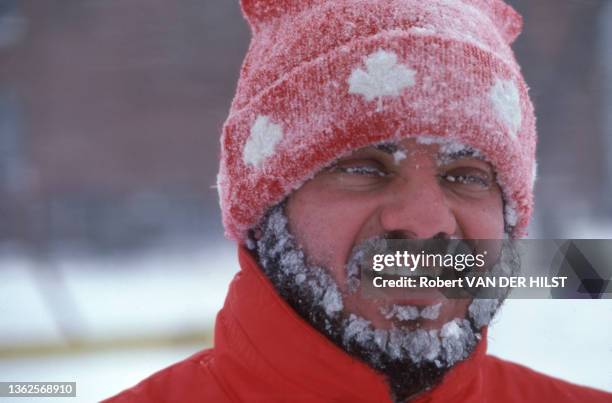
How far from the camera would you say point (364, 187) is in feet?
2.75

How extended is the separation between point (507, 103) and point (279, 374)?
468 mm

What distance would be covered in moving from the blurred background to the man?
0.18m

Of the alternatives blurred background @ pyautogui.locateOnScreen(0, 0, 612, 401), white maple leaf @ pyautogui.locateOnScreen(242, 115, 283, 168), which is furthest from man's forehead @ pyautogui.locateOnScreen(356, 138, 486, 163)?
blurred background @ pyautogui.locateOnScreen(0, 0, 612, 401)

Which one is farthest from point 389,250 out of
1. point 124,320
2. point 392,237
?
point 124,320

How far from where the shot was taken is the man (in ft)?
2.67

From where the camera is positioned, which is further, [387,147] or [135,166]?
[135,166]

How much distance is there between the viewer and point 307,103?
84cm

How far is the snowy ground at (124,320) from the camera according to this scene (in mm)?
959

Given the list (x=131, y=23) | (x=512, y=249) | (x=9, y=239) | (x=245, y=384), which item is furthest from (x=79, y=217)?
(x=512, y=249)

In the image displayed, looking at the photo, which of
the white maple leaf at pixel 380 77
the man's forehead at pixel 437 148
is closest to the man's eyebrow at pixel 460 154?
the man's forehead at pixel 437 148

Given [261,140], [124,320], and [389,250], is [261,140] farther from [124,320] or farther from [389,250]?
[124,320]

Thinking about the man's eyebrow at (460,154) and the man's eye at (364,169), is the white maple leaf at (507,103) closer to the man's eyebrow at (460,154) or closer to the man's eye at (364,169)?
the man's eyebrow at (460,154)

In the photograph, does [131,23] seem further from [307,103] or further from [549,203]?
[549,203]

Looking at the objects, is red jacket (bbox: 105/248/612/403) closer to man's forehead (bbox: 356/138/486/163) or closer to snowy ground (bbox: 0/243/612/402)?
snowy ground (bbox: 0/243/612/402)
